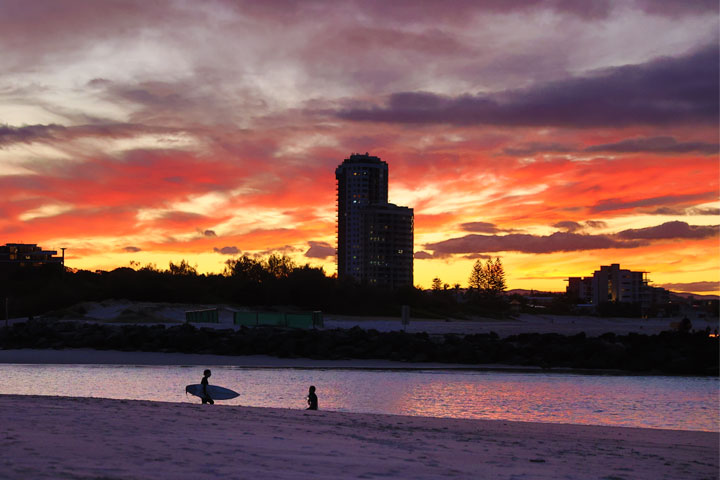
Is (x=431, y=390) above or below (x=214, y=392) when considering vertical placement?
below

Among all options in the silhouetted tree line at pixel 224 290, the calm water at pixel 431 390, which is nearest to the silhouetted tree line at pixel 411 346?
the calm water at pixel 431 390

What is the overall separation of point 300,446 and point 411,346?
94.9 feet

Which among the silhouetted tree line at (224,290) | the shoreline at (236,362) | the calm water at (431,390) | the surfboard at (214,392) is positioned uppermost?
the silhouetted tree line at (224,290)

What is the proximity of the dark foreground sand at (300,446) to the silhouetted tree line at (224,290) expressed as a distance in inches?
2251

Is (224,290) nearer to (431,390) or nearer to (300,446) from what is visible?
(431,390)

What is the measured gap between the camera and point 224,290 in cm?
8225

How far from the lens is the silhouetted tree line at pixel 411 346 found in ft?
119

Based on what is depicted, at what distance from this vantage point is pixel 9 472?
298 inches

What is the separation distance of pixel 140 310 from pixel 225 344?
864 inches

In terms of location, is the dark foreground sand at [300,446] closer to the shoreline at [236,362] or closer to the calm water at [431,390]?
the calm water at [431,390]

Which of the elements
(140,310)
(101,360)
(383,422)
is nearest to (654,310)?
(140,310)

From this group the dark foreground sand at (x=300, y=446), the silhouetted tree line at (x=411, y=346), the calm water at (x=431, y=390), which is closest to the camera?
the dark foreground sand at (x=300, y=446)

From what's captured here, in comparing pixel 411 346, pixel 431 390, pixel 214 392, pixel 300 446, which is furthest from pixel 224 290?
pixel 300 446

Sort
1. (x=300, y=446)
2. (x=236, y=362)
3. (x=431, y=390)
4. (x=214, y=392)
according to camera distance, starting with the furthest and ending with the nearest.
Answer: (x=236, y=362)
(x=431, y=390)
(x=214, y=392)
(x=300, y=446)
